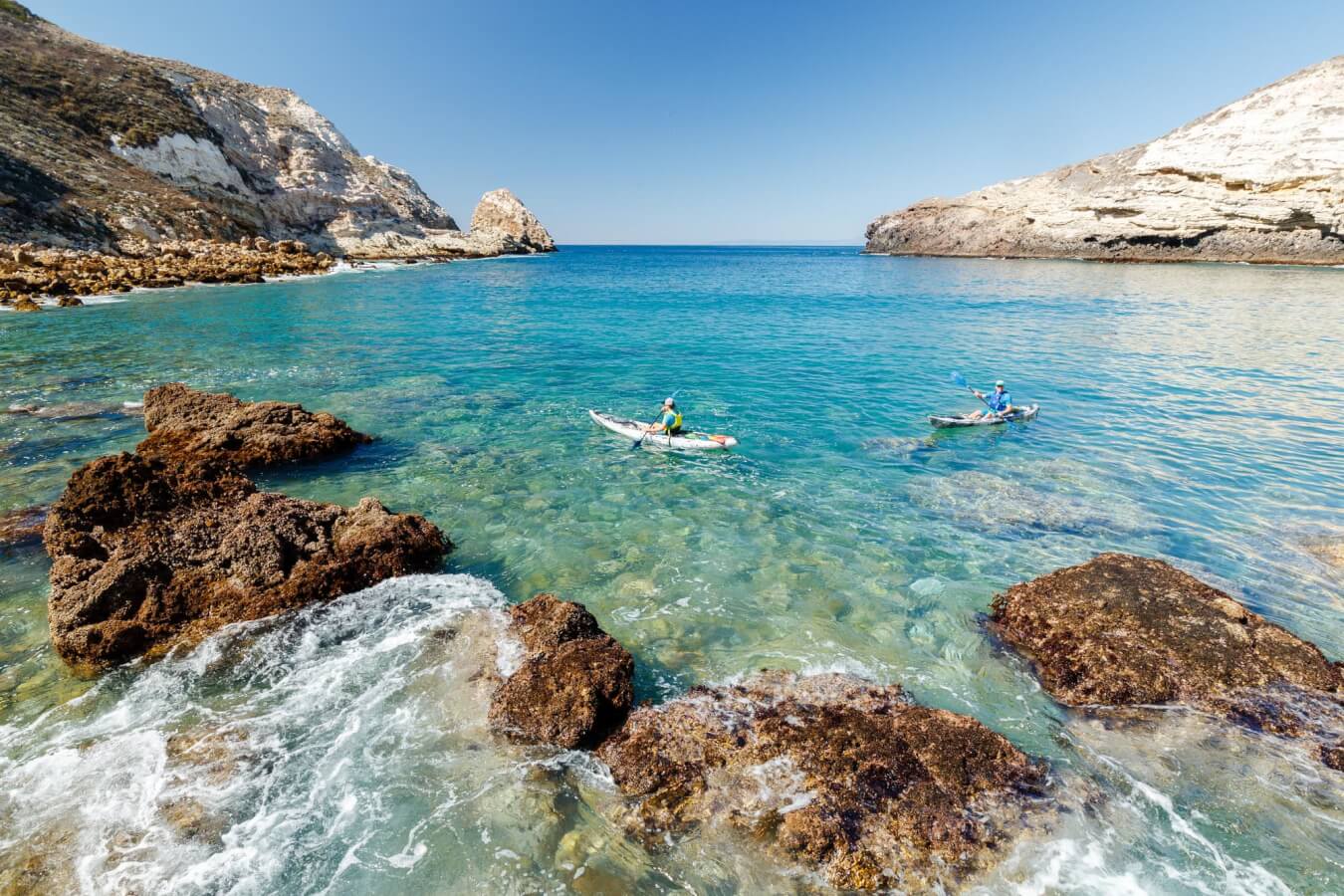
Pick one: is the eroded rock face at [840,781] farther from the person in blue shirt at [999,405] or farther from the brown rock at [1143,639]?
the person in blue shirt at [999,405]

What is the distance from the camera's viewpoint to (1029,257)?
100938mm

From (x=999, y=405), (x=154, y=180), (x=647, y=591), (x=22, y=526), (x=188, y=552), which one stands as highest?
(x=154, y=180)

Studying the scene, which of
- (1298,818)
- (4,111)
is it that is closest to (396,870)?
(1298,818)

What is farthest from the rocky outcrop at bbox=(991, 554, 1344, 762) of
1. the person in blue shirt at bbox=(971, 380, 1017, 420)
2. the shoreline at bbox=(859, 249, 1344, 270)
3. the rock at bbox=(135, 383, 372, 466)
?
the shoreline at bbox=(859, 249, 1344, 270)

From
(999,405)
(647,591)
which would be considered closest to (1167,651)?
(647,591)

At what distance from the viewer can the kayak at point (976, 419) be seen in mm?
18406

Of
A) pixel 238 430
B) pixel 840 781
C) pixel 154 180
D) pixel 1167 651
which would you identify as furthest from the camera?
pixel 154 180

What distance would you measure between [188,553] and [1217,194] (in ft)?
379

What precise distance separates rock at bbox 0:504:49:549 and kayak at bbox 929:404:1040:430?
2263cm

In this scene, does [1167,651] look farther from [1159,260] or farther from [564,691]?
[1159,260]

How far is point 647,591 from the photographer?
32.2ft

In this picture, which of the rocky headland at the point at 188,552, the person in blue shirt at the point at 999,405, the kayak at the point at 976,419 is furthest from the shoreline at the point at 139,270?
the person in blue shirt at the point at 999,405

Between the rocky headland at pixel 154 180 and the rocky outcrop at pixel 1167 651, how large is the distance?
53.2m

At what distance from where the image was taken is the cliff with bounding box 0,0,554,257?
157 feet
